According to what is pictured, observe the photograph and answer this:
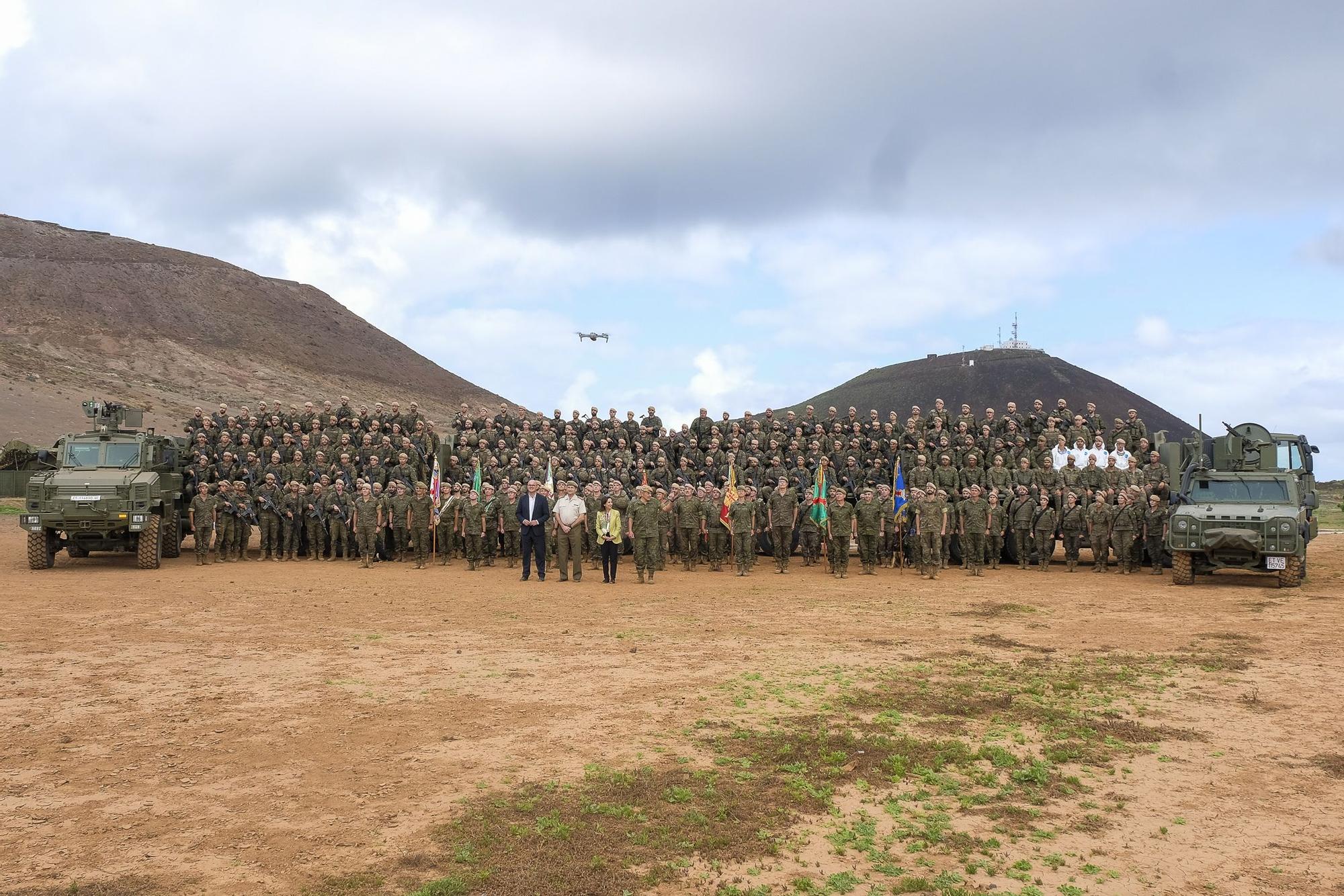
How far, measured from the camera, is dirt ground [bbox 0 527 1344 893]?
17.6 ft

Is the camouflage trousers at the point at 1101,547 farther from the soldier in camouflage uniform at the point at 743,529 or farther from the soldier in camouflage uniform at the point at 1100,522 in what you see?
the soldier in camouflage uniform at the point at 743,529

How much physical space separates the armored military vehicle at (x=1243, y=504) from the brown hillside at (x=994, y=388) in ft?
90.1

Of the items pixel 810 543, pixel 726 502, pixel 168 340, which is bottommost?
pixel 810 543

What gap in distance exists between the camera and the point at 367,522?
768 inches

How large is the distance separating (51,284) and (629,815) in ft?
271

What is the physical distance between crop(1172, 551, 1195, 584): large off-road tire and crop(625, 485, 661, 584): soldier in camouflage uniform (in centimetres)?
863

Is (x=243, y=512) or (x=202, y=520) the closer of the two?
(x=202, y=520)

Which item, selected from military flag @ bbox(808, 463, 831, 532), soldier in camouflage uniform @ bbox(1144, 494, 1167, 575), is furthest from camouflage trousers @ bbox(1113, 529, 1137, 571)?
military flag @ bbox(808, 463, 831, 532)

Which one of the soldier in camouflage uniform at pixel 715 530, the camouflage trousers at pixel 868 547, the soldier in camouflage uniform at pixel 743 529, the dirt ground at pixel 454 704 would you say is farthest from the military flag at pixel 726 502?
the dirt ground at pixel 454 704

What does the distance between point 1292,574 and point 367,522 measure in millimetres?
16260

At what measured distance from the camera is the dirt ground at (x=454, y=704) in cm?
536

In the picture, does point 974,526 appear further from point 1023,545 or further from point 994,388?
point 994,388

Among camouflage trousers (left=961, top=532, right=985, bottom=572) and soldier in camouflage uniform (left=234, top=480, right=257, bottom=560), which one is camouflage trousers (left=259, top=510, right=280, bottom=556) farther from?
camouflage trousers (left=961, top=532, right=985, bottom=572)

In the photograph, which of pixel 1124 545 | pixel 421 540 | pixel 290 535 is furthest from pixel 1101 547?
pixel 290 535
